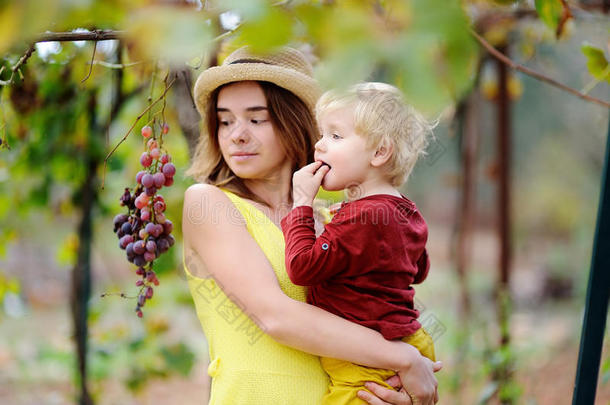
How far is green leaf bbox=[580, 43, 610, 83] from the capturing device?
1.26 meters

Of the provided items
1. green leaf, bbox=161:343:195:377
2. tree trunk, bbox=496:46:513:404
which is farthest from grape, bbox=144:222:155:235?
tree trunk, bbox=496:46:513:404

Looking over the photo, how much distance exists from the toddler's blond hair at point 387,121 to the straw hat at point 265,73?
0.15 m

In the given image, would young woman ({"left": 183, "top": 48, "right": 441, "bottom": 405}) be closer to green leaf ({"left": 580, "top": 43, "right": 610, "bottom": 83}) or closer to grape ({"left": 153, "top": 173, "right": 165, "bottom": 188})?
grape ({"left": 153, "top": 173, "right": 165, "bottom": 188})

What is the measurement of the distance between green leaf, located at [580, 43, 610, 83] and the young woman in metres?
0.62

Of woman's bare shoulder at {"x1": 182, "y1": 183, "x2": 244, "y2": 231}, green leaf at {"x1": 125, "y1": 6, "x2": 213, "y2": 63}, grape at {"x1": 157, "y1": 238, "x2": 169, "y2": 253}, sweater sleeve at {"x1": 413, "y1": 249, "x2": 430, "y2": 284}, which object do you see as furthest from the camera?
sweater sleeve at {"x1": 413, "y1": 249, "x2": 430, "y2": 284}

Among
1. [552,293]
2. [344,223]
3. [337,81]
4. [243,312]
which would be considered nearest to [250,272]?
[243,312]

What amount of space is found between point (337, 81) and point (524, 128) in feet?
31.5

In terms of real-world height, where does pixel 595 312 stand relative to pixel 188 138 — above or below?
below

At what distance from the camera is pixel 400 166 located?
120 centimetres

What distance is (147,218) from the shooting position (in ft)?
3.62

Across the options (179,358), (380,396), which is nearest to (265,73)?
(380,396)

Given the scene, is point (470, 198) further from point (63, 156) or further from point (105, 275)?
point (105, 275)

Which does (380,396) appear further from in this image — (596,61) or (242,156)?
(596,61)

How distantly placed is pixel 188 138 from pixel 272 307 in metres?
0.85
